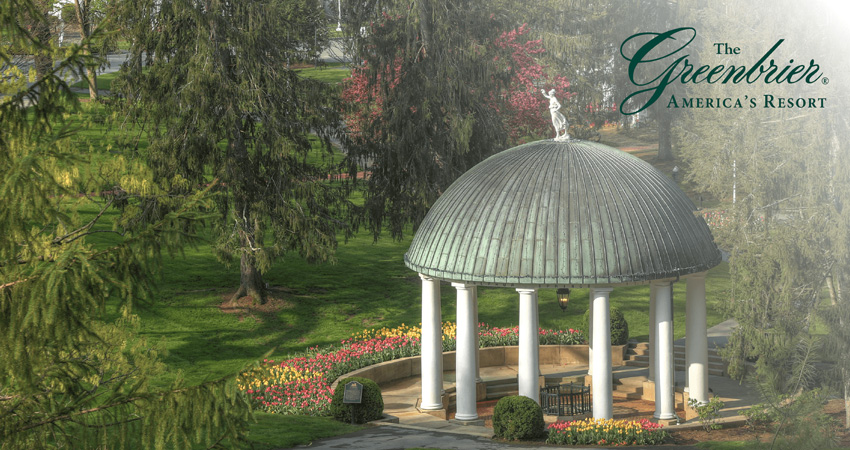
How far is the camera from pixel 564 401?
70.0 feet

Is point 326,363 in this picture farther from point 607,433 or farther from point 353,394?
point 607,433

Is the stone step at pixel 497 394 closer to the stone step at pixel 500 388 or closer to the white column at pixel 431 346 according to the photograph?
the stone step at pixel 500 388

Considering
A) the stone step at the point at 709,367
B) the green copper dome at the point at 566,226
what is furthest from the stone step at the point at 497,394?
the green copper dome at the point at 566,226

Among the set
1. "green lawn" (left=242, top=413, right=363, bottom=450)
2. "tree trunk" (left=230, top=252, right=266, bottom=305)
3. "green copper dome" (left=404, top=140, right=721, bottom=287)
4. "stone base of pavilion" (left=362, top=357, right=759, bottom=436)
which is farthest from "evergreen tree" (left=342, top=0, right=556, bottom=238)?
"green lawn" (left=242, top=413, right=363, bottom=450)

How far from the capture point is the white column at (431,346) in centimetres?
2039

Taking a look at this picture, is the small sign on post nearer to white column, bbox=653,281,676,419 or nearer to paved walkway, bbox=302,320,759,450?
paved walkway, bbox=302,320,759,450

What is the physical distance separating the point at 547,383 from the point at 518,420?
5758 millimetres

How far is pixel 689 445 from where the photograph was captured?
17938 millimetres

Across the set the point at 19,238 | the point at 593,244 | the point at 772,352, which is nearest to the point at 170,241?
the point at 19,238

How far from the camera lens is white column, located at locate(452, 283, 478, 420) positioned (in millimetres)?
19500

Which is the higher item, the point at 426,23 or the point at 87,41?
the point at 426,23

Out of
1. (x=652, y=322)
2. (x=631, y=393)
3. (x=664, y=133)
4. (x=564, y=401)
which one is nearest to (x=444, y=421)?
(x=564, y=401)

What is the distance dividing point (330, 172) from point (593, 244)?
571 inches

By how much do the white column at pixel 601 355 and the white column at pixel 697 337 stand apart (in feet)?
8.43
